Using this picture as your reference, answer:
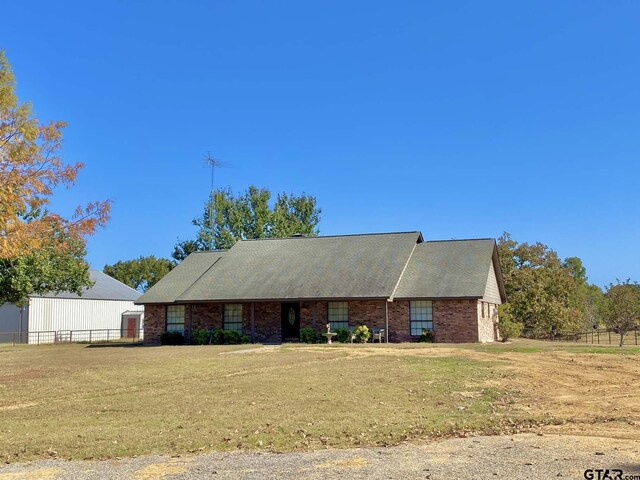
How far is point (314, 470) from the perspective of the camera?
7.34m

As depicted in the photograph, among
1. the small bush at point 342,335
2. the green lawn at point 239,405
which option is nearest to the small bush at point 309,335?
the small bush at point 342,335

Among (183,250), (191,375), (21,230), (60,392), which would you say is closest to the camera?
(60,392)

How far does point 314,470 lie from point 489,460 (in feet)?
6.75

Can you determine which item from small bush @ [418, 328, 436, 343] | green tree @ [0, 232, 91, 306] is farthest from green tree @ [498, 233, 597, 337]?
green tree @ [0, 232, 91, 306]

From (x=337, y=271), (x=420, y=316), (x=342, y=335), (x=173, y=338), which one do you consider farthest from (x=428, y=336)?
(x=173, y=338)

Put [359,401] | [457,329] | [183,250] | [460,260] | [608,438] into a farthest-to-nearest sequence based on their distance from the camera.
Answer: [183,250]
[460,260]
[457,329]
[359,401]
[608,438]

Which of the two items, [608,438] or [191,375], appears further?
[191,375]

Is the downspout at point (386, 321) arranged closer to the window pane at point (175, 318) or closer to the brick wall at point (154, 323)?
the window pane at point (175, 318)

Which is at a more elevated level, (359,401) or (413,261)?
(413,261)

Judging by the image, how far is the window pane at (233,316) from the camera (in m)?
34.8

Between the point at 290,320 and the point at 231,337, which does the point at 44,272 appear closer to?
the point at 231,337

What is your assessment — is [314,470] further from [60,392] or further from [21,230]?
[21,230]

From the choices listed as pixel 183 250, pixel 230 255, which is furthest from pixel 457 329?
pixel 183 250

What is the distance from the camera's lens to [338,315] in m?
32.5
